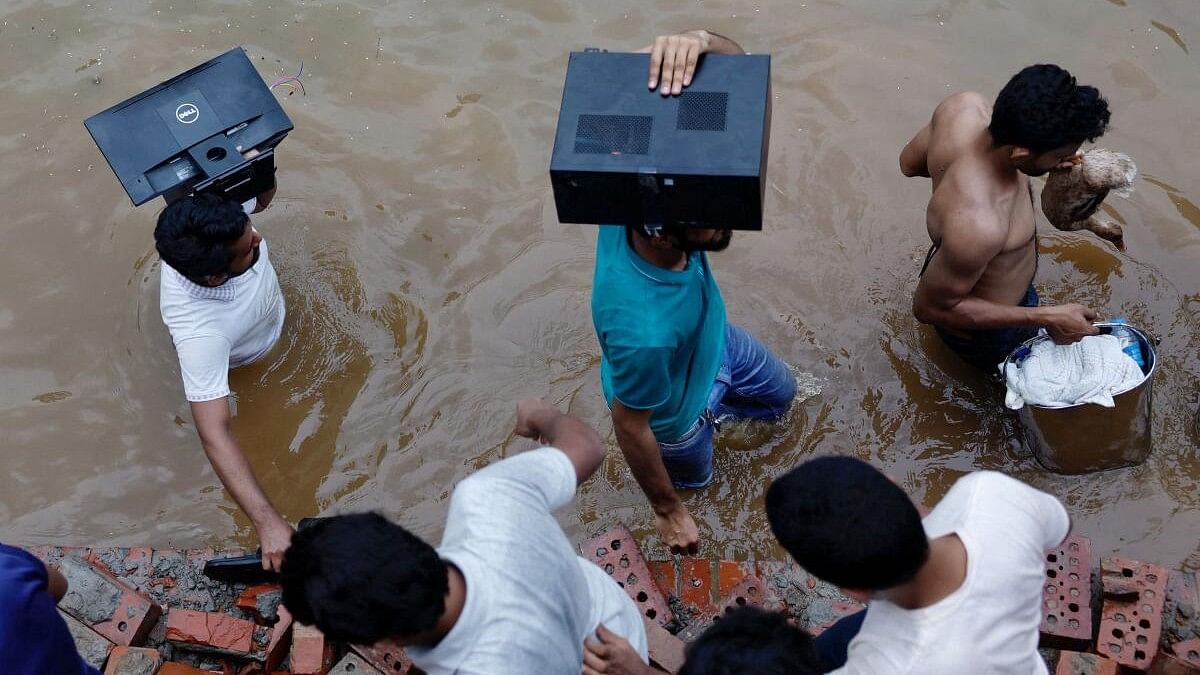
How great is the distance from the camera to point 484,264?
16.0 ft

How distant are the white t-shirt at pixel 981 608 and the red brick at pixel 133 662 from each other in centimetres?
239

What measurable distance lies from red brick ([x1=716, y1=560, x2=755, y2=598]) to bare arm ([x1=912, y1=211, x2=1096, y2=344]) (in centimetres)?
121

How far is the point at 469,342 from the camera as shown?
4625 mm

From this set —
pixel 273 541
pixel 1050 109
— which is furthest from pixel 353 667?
pixel 1050 109

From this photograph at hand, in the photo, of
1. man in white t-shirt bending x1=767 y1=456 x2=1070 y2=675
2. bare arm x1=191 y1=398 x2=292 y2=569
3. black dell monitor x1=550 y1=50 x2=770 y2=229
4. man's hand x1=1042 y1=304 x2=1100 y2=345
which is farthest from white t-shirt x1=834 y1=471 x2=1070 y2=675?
bare arm x1=191 y1=398 x2=292 y2=569

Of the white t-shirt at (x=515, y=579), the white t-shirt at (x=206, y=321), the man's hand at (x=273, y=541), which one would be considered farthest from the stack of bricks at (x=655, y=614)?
the white t-shirt at (x=515, y=579)

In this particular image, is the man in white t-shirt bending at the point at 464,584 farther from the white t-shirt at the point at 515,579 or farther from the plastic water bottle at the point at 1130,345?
the plastic water bottle at the point at 1130,345

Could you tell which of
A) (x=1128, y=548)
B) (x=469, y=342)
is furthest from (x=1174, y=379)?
(x=469, y=342)

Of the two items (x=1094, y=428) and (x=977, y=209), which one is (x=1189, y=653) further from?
(x=977, y=209)

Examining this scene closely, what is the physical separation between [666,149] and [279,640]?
222 centimetres

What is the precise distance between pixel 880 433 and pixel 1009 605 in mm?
2125

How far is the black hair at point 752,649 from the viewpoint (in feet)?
6.75

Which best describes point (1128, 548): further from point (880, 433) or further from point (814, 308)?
point (814, 308)

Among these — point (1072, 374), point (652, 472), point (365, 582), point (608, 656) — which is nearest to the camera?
point (365, 582)
